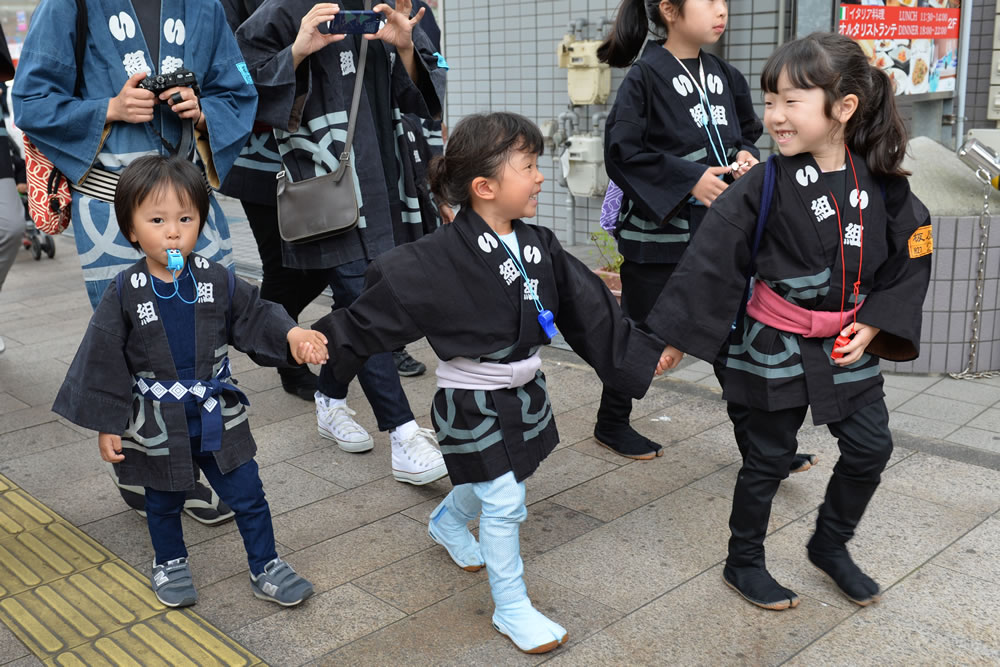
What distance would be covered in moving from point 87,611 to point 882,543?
2.54m

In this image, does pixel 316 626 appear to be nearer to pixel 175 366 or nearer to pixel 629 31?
pixel 175 366

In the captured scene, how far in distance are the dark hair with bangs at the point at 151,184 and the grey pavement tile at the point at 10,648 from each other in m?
1.23

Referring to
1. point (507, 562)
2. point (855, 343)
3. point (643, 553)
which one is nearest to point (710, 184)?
point (855, 343)

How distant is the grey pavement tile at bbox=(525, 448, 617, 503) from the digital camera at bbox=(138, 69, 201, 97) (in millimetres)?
1911

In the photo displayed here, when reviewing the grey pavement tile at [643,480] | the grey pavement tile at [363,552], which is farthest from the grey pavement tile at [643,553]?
the grey pavement tile at [363,552]

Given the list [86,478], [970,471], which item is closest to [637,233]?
[970,471]

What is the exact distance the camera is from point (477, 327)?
2701 mm

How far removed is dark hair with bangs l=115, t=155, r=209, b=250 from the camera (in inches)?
108

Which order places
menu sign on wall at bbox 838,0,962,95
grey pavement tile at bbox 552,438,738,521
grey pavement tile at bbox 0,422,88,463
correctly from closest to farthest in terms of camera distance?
grey pavement tile at bbox 552,438,738,521
grey pavement tile at bbox 0,422,88,463
menu sign on wall at bbox 838,0,962,95

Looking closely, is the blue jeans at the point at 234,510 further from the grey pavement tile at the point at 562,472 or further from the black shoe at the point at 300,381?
the black shoe at the point at 300,381

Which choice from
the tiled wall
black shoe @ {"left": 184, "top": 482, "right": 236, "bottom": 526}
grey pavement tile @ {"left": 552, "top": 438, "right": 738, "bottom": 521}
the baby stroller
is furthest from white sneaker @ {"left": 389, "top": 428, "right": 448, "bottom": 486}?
the baby stroller

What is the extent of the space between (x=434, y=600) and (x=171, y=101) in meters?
1.83

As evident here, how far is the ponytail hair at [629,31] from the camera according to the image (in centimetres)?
368

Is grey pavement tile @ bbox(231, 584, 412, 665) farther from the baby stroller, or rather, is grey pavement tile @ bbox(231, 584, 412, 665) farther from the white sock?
the baby stroller
